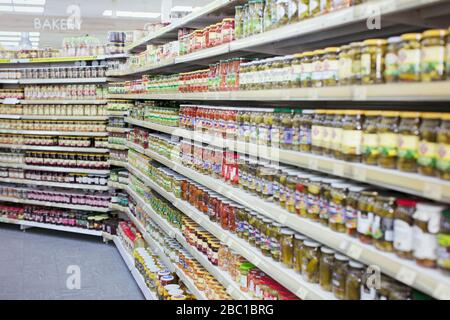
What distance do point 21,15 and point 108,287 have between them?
9.47 m

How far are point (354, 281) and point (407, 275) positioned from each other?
1.17 ft

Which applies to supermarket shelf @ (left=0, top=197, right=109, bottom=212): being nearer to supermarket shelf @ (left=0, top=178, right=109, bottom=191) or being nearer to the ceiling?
supermarket shelf @ (left=0, top=178, right=109, bottom=191)

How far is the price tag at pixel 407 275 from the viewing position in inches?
61.7

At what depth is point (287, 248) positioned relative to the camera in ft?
7.82

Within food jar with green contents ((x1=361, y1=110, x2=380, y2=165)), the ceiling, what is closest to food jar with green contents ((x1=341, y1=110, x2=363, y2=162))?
food jar with green contents ((x1=361, y1=110, x2=380, y2=165))

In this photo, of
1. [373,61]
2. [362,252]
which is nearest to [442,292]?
[362,252]

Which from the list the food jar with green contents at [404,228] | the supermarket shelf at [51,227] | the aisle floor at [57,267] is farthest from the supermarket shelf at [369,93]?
the supermarket shelf at [51,227]

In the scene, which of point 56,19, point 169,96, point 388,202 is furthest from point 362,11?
point 56,19

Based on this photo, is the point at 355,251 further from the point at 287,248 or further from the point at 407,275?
the point at 287,248

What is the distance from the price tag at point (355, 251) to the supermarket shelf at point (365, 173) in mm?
250

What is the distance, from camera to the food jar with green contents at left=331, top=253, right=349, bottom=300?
1.99 m

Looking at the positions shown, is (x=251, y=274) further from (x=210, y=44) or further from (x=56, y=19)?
(x=56, y=19)

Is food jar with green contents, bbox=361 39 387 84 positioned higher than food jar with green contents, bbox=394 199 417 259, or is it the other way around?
food jar with green contents, bbox=361 39 387 84

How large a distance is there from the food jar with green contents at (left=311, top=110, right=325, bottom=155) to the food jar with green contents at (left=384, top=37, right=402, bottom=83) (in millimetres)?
439
